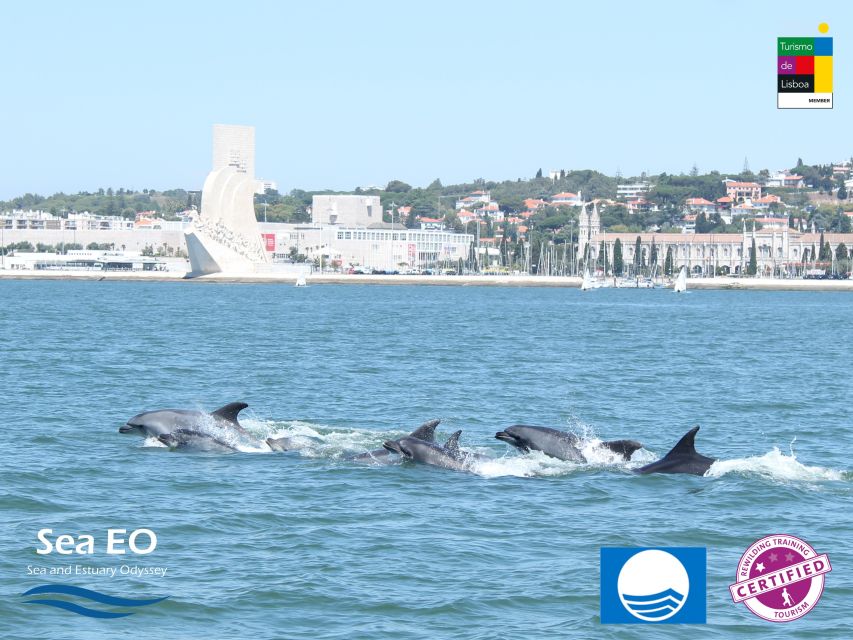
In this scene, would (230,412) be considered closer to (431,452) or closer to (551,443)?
(431,452)

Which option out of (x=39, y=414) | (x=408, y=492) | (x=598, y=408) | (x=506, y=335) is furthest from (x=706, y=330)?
(x=408, y=492)

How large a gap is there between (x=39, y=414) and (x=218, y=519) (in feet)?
39.8

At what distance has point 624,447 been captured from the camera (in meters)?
21.0

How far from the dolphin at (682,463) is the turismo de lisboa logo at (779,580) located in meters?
4.92

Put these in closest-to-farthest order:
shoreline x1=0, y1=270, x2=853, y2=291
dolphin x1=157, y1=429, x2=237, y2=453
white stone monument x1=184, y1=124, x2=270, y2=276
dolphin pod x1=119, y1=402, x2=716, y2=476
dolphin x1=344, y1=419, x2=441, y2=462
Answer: dolphin pod x1=119, y1=402, x2=716, y2=476
dolphin x1=344, y1=419, x2=441, y2=462
dolphin x1=157, y1=429, x2=237, y2=453
white stone monument x1=184, y1=124, x2=270, y2=276
shoreline x1=0, y1=270, x2=853, y2=291

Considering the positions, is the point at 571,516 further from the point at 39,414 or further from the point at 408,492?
the point at 39,414

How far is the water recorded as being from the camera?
44.5 ft

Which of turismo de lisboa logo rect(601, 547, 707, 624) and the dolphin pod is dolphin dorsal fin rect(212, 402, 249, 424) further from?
turismo de lisboa logo rect(601, 547, 707, 624)

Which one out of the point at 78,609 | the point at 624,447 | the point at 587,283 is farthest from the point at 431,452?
the point at 587,283

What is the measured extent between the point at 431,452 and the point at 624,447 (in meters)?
2.98

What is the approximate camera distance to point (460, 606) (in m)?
13.7

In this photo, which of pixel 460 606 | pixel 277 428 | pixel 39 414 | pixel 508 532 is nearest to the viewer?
pixel 460 606

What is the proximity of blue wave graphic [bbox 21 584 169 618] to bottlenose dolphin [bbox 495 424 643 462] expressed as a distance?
330 inches

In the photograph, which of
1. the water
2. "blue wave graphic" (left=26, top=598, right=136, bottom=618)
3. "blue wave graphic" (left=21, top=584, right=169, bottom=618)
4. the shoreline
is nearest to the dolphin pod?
the water
